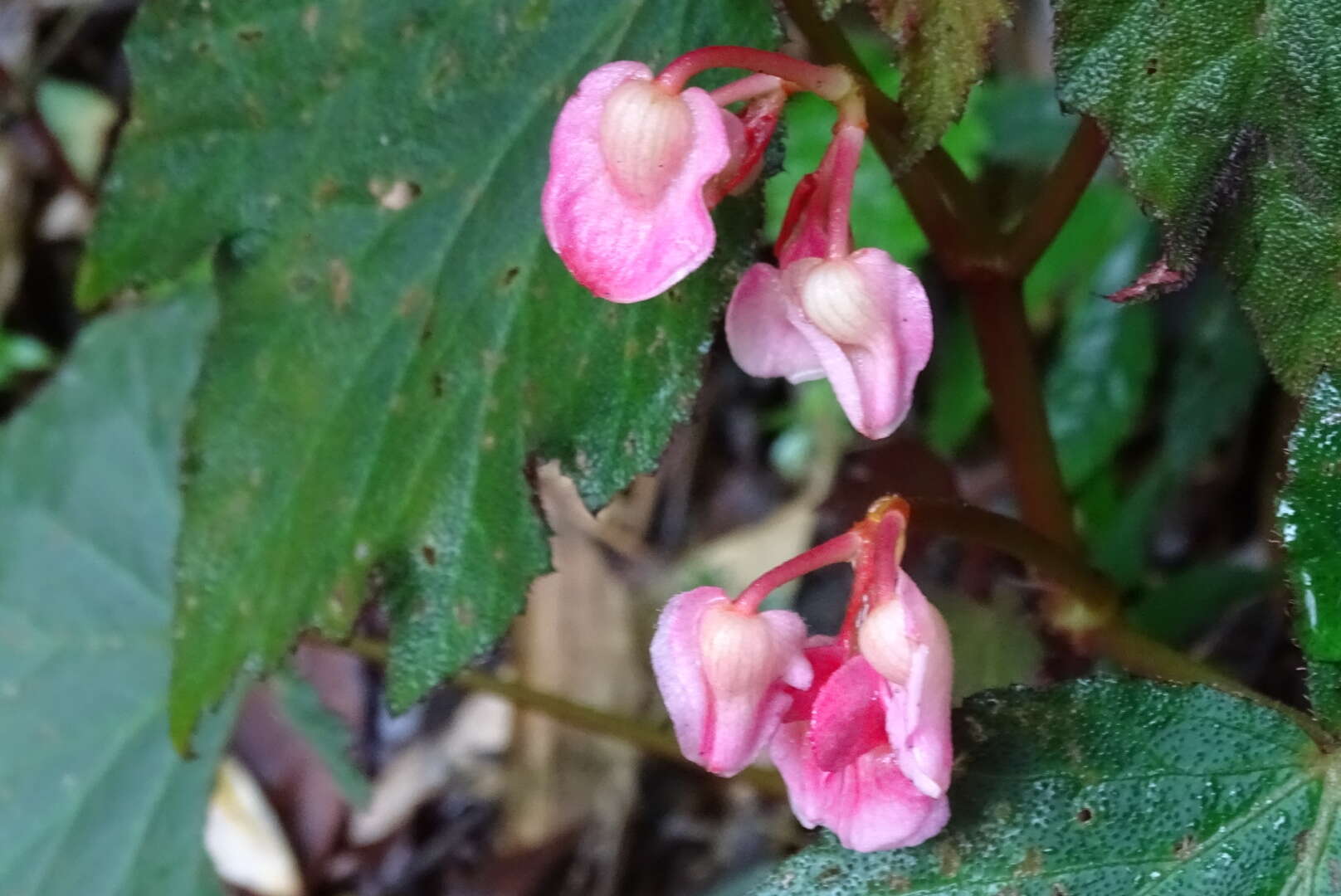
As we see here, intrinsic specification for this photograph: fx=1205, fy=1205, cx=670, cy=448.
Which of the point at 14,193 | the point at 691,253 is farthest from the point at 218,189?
the point at 14,193

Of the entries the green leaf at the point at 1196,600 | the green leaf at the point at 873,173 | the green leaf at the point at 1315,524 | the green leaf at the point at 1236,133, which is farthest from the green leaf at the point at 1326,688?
the green leaf at the point at 873,173

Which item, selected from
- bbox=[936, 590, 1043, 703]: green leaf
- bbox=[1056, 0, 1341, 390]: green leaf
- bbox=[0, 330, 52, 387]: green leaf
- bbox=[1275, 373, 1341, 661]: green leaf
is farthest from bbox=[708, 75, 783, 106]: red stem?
bbox=[0, 330, 52, 387]: green leaf

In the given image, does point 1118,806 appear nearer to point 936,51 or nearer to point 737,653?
point 737,653

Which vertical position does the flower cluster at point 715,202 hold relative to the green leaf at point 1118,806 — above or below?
above

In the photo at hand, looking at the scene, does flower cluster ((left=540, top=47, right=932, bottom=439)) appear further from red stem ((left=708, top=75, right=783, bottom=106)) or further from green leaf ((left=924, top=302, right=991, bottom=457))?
green leaf ((left=924, top=302, right=991, bottom=457))

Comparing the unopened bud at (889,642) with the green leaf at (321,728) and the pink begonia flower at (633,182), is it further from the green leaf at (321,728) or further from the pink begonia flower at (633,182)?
the green leaf at (321,728)

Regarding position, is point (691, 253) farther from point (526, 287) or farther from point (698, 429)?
point (698, 429)
